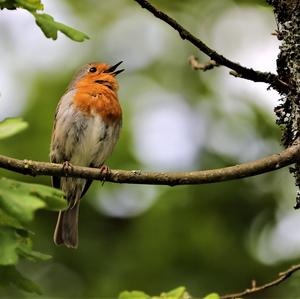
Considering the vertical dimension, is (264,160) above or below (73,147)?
below

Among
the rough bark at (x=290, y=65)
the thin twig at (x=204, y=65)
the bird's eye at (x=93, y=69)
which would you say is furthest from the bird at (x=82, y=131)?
the rough bark at (x=290, y=65)

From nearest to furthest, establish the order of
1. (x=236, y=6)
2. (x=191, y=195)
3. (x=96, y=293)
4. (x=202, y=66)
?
(x=202, y=66) < (x=96, y=293) < (x=191, y=195) < (x=236, y=6)

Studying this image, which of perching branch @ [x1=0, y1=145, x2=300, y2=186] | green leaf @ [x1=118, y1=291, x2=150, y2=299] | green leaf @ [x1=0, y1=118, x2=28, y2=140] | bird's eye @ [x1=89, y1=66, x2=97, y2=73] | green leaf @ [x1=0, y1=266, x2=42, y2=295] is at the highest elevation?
bird's eye @ [x1=89, y1=66, x2=97, y2=73]

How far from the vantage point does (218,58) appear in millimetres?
3463

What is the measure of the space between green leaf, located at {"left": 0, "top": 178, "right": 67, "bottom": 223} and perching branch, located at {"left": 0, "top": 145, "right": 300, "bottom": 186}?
47.0 inches

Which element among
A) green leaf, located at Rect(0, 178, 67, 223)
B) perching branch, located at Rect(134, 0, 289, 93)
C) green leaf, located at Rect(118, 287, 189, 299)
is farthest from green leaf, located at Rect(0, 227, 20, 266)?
perching branch, located at Rect(134, 0, 289, 93)

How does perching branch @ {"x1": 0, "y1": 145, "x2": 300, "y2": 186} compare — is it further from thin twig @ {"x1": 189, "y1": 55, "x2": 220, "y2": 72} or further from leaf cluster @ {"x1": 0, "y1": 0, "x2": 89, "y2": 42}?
leaf cluster @ {"x1": 0, "y1": 0, "x2": 89, "y2": 42}

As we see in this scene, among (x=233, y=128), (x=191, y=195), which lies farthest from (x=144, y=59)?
(x=191, y=195)

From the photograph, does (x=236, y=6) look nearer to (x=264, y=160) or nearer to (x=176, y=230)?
(x=176, y=230)

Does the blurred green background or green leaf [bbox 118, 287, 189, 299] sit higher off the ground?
the blurred green background

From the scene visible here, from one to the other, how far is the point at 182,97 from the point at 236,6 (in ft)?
5.45

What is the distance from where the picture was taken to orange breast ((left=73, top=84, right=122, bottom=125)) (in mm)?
6508

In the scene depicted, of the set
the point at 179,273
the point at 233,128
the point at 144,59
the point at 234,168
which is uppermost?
the point at 144,59

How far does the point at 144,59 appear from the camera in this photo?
10695mm
